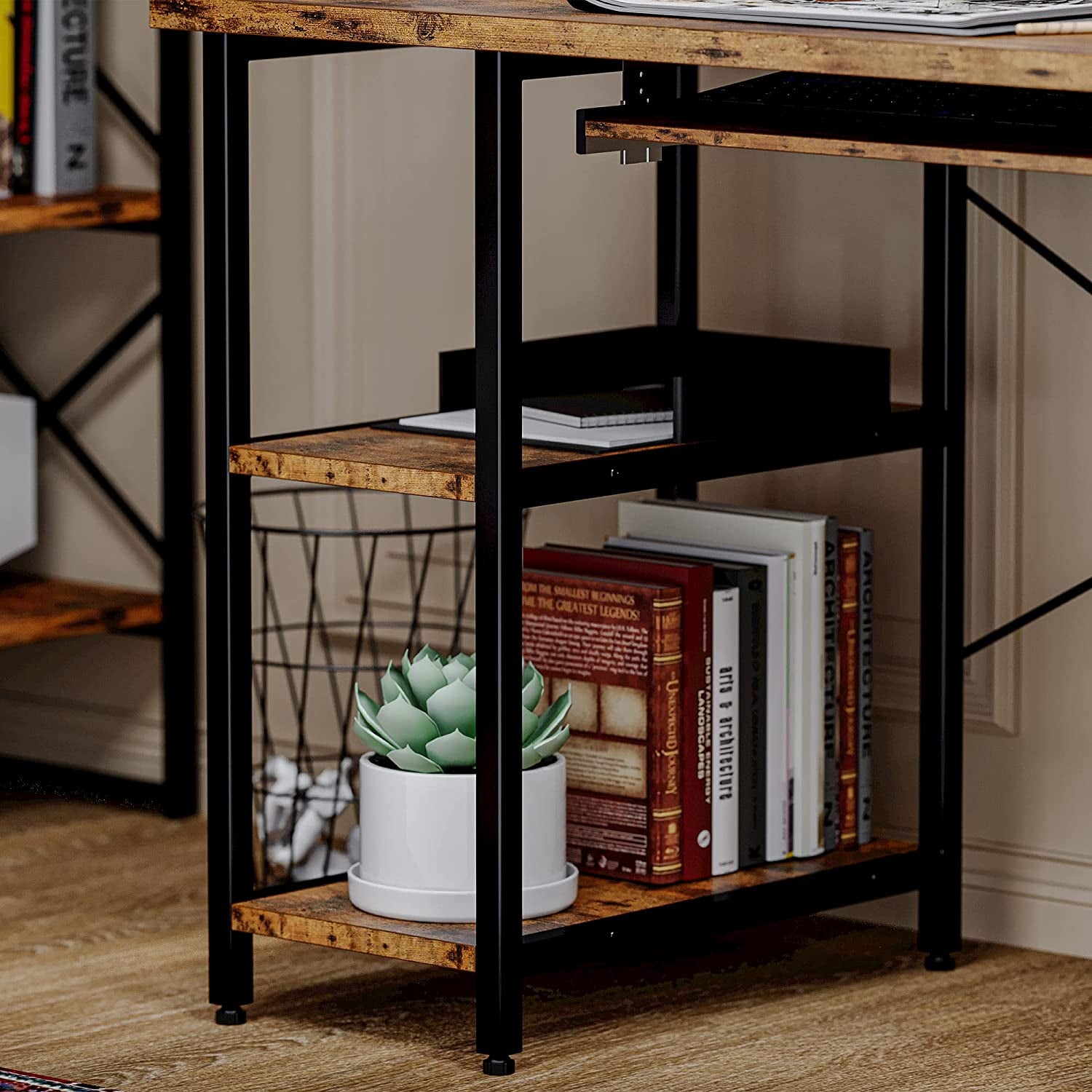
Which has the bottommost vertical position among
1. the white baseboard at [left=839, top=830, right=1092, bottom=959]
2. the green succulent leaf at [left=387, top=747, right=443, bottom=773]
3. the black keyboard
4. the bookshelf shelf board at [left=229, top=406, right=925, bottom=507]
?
the white baseboard at [left=839, top=830, right=1092, bottom=959]

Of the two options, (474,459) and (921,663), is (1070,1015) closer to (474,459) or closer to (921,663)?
(921,663)

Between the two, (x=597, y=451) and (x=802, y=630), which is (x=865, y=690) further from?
(x=597, y=451)

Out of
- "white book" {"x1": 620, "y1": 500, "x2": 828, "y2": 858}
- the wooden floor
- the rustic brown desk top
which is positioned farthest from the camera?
"white book" {"x1": 620, "y1": 500, "x2": 828, "y2": 858}

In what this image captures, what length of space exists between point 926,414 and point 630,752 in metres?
0.43

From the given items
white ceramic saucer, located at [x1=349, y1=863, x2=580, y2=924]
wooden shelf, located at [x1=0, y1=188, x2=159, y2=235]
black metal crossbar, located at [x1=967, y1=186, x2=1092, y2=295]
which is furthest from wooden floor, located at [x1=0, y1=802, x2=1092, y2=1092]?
wooden shelf, located at [x1=0, y1=188, x2=159, y2=235]

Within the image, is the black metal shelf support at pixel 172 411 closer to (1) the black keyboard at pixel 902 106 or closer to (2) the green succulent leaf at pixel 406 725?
(2) the green succulent leaf at pixel 406 725

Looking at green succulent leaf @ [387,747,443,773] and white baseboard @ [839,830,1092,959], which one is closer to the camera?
green succulent leaf @ [387,747,443,773]

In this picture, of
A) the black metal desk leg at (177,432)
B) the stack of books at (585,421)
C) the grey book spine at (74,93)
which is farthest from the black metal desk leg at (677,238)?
the grey book spine at (74,93)

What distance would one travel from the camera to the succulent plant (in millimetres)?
2033

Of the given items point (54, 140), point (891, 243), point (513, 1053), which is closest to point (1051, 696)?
point (891, 243)

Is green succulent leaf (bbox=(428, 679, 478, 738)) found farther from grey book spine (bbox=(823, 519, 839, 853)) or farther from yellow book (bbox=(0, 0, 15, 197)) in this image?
yellow book (bbox=(0, 0, 15, 197))

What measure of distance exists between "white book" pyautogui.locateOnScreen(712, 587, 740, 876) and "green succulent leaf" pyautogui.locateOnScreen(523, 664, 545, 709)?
0.19 m

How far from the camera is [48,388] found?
3.03 m

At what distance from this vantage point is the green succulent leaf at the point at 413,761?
6.68 feet
